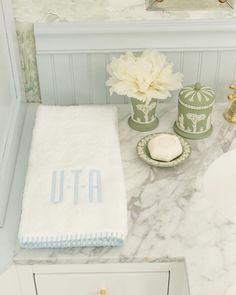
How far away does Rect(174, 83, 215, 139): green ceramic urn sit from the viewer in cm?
127

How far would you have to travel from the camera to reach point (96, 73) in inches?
54.9

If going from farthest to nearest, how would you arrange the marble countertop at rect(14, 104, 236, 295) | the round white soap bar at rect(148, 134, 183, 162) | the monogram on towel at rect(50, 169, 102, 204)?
1. the round white soap bar at rect(148, 134, 183, 162)
2. the monogram on towel at rect(50, 169, 102, 204)
3. the marble countertop at rect(14, 104, 236, 295)

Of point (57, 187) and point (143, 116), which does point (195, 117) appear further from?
point (57, 187)

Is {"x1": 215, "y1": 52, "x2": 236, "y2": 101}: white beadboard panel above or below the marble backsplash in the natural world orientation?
below

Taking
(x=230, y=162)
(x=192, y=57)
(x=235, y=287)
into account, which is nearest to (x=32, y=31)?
(x=192, y=57)

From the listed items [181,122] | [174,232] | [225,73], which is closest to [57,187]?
[174,232]

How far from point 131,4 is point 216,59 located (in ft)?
0.86

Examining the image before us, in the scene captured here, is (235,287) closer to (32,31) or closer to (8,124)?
(8,124)

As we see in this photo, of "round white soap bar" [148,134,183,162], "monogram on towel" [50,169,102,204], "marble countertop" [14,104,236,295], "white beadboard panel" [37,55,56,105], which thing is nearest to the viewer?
"marble countertop" [14,104,236,295]

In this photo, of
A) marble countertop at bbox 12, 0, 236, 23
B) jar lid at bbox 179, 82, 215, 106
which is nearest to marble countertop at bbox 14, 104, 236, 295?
jar lid at bbox 179, 82, 215, 106

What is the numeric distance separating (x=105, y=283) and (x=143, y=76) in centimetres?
48

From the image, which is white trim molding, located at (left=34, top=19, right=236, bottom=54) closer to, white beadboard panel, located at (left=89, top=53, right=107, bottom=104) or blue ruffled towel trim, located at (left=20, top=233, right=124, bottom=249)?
white beadboard panel, located at (left=89, top=53, right=107, bottom=104)

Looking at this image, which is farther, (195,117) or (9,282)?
(195,117)

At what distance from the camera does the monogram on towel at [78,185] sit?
110cm
